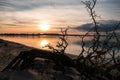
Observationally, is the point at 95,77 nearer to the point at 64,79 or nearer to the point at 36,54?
the point at 64,79

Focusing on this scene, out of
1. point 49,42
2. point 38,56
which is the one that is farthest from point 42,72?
point 49,42

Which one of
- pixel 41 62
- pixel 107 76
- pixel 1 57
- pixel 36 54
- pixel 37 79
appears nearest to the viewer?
→ pixel 37 79

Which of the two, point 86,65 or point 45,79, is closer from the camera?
point 45,79

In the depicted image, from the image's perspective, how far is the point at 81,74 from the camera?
7.78 metres

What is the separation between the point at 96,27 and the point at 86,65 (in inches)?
53.4

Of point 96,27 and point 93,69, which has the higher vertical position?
point 96,27

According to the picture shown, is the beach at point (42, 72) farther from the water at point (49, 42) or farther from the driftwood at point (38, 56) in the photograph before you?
the water at point (49, 42)

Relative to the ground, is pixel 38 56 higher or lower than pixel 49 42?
lower

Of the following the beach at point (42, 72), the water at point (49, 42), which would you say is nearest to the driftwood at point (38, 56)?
the beach at point (42, 72)

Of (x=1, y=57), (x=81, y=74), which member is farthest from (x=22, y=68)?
(x=1, y=57)

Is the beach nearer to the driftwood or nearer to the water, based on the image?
the driftwood

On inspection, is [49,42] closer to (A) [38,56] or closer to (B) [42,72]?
(A) [38,56]

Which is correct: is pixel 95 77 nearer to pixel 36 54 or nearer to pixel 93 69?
pixel 93 69

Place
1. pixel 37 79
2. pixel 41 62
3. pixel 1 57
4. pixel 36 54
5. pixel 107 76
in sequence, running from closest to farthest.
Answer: pixel 37 79
pixel 107 76
pixel 36 54
pixel 41 62
pixel 1 57
